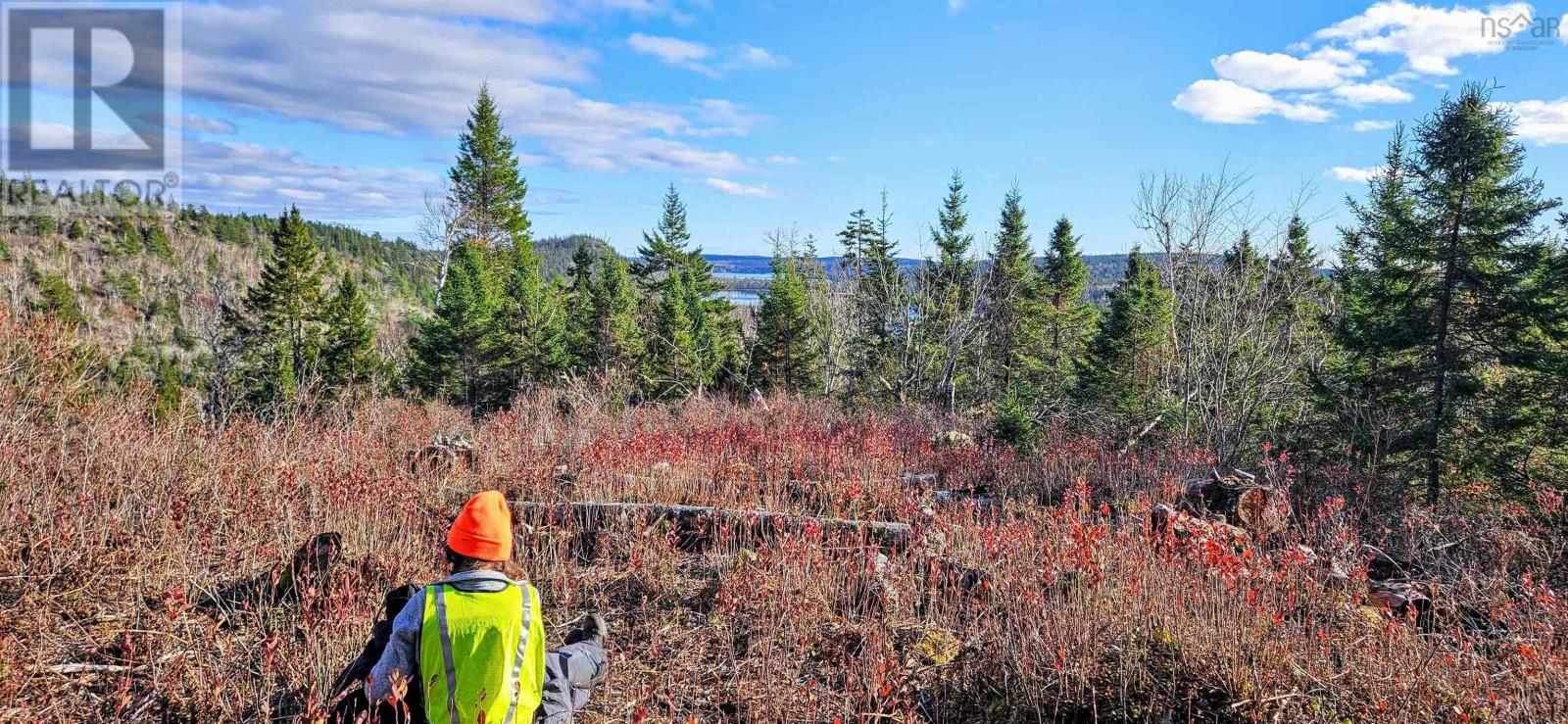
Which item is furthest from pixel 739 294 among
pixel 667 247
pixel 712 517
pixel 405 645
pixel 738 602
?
pixel 405 645

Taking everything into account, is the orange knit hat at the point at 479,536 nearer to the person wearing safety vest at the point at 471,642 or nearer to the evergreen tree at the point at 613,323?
the person wearing safety vest at the point at 471,642

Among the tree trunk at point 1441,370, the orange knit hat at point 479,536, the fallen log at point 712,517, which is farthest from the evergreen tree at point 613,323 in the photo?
the orange knit hat at point 479,536

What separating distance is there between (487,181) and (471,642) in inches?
1344

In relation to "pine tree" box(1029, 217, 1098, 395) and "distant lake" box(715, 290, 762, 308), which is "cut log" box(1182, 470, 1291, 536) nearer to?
"distant lake" box(715, 290, 762, 308)

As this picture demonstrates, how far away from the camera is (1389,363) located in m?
12.8

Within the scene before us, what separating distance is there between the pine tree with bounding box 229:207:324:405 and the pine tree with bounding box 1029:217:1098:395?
26.7 m

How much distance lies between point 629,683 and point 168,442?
16.7 feet

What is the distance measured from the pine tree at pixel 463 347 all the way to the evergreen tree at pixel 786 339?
352 inches

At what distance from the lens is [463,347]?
22672 millimetres

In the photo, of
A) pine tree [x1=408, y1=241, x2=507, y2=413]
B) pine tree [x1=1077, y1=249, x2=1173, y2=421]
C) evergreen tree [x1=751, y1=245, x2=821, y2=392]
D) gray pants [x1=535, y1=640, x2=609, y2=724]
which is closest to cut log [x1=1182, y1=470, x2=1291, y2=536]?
gray pants [x1=535, y1=640, x2=609, y2=724]

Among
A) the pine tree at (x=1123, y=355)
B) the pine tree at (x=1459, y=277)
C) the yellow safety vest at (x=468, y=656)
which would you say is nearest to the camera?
the yellow safety vest at (x=468, y=656)

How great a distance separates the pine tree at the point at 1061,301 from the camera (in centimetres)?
2745

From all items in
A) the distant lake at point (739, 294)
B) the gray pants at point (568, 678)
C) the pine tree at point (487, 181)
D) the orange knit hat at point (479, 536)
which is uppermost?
the pine tree at point (487, 181)

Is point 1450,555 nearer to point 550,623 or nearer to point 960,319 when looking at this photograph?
point 550,623
